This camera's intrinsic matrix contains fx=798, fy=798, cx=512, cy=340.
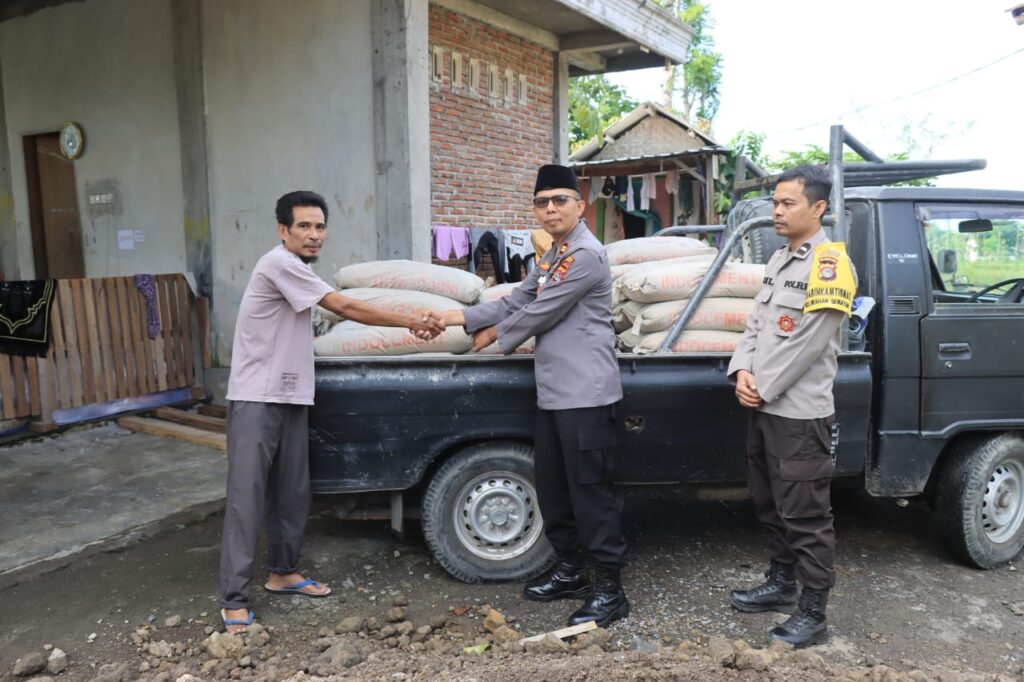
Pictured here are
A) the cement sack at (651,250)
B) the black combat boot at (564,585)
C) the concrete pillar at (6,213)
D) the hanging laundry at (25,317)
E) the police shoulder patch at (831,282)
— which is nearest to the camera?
the police shoulder patch at (831,282)

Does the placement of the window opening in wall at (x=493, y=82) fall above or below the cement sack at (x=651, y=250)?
above

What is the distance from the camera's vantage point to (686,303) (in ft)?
12.9

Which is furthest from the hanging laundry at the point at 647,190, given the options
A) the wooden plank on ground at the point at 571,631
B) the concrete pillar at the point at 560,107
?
the wooden plank on ground at the point at 571,631

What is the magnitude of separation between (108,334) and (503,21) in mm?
5166

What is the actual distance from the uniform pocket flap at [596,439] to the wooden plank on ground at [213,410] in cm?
518

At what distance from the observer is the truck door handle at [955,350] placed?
3931mm

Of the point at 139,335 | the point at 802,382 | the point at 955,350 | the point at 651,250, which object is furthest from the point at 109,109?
the point at 955,350

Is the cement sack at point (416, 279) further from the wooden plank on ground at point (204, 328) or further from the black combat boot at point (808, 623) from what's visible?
the wooden plank on ground at point (204, 328)

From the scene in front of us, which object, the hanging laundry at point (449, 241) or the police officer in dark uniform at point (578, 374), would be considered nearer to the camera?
the police officer in dark uniform at point (578, 374)

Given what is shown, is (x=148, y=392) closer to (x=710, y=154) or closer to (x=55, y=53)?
(x=55, y=53)

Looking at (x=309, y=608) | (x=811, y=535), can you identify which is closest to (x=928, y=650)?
(x=811, y=535)

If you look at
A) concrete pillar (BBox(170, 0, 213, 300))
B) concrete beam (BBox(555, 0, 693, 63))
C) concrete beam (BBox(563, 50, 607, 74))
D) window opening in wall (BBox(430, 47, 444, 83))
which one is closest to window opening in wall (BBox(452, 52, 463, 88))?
window opening in wall (BBox(430, 47, 444, 83))

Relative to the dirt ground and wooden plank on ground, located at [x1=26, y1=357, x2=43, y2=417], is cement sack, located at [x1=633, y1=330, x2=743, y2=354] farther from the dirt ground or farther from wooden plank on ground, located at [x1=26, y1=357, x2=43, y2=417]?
wooden plank on ground, located at [x1=26, y1=357, x2=43, y2=417]

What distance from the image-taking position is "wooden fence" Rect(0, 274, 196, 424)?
6.73 meters
